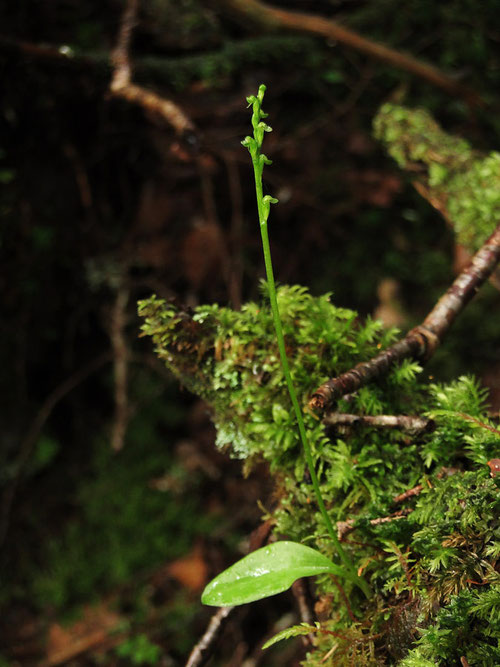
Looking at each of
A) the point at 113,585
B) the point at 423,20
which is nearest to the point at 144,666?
the point at 113,585

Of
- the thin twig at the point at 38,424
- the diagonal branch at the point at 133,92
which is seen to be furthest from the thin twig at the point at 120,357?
the diagonal branch at the point at 133,92

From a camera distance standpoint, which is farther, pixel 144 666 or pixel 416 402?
pixel 144 666

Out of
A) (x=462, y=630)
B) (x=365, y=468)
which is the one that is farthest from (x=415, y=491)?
(x=462, y=630)

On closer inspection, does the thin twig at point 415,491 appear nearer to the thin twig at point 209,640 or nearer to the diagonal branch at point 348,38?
the thin twig at point 209,640

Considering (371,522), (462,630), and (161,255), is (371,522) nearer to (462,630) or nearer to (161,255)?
(462,630)

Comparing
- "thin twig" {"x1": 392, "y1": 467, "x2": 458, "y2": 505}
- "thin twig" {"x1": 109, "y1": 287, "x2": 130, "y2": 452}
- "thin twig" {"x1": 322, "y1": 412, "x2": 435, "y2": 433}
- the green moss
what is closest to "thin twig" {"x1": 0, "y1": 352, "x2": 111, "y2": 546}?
"thin twig" {"x1": 109, "y1": 287, "x2": 130, "y2": 452}

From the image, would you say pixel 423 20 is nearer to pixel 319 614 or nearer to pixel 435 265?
pixel 435 265
